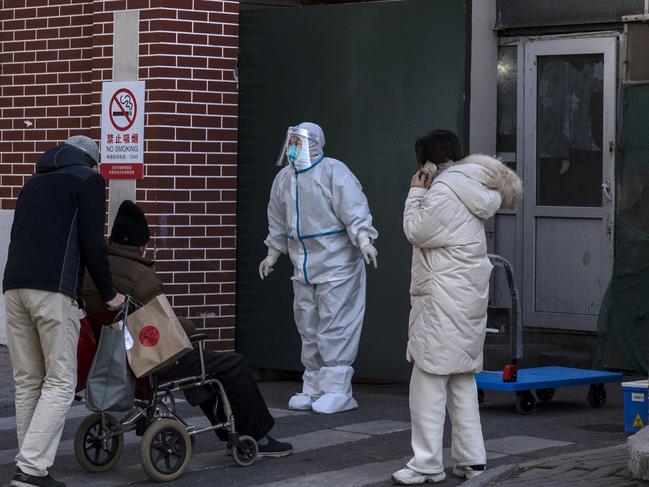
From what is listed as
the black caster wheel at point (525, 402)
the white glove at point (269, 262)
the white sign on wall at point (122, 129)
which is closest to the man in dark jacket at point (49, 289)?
the white glove at point (269, 262)

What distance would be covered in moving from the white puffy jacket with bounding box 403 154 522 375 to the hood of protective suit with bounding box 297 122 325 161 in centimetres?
231

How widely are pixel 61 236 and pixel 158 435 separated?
3.78ft

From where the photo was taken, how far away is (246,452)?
25.3 feet

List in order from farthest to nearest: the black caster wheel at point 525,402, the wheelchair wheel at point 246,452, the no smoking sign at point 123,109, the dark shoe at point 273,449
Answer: the no smoking sign at point 123,109, the black caster wheel at point 525,402, the dark shoe at point 273,449, the wheelchair wheel at point 246,452

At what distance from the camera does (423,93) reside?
9992mm

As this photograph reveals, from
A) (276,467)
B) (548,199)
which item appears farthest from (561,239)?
(276,467)

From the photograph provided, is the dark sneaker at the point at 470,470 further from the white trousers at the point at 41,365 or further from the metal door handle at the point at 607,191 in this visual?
the metal door handle at the point at 607,191

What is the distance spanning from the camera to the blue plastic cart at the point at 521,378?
923 centimetres

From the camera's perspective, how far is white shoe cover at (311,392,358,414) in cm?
945

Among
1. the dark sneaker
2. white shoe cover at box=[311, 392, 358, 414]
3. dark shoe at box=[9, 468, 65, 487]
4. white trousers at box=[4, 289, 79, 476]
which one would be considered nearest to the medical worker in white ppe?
white shoe cover at box=[311, 392, 358, 414]

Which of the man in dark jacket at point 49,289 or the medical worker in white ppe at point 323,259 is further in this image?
the medical worker in white ppe at point 323,259

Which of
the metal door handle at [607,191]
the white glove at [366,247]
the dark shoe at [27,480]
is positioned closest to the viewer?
the dark shoe at [27,480]

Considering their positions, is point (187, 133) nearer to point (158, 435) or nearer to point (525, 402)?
point (525, 402)

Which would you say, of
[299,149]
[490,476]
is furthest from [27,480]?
[299,149]
